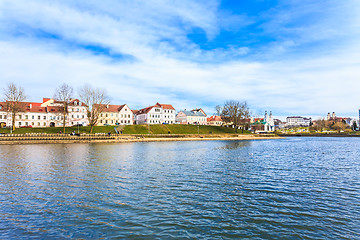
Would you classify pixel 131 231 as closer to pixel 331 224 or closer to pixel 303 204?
pixel 331 224

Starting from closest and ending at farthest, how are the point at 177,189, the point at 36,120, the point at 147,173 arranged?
the point at 177,189, the point at 147,173, the point at 36,120

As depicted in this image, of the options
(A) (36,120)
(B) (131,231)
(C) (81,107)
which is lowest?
(B) (131,231)

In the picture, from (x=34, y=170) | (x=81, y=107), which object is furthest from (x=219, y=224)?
(x=81, y=107)

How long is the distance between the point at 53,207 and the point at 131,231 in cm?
646

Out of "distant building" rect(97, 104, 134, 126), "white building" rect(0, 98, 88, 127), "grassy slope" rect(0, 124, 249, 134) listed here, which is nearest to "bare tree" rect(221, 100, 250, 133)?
"grassy slope" rect(0, 124, 249, 134)

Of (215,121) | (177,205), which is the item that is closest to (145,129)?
(215,121)

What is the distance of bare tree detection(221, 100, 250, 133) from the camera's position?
136887 mm

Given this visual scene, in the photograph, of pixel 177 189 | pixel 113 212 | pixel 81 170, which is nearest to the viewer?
pixel 113 212

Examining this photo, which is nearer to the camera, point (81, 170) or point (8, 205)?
point (8, 205)

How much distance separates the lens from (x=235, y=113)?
137 meters

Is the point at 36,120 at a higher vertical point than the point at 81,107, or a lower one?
lower

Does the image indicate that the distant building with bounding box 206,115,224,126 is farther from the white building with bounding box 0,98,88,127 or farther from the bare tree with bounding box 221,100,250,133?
the white building with bounding box 0,98,88,127

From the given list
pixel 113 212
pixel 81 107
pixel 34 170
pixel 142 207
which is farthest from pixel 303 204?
pixel 81 107

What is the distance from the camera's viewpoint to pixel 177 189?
18344mm
